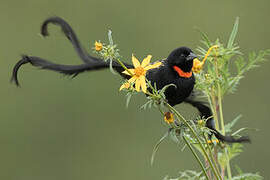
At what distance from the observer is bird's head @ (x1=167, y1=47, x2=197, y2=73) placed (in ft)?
7.03

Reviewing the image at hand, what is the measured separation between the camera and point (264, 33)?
21.7 ft

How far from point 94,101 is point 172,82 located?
4.32 m

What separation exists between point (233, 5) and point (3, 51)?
2915 millimetres

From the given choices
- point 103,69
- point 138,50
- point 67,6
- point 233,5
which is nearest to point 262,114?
point 138,50

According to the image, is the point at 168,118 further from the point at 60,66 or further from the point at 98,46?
the point at 60,66

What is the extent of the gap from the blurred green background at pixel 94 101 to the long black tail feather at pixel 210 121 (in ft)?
11.8

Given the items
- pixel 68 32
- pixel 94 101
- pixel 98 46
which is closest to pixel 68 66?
pixel 68 32

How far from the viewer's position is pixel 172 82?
2139 millimetres

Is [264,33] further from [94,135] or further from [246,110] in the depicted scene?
[94,135]

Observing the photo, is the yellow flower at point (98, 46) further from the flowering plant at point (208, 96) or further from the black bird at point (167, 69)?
the black bird at point (167, 69)

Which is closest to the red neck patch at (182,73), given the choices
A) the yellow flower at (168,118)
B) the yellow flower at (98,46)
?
the yellow flower at (168,118)

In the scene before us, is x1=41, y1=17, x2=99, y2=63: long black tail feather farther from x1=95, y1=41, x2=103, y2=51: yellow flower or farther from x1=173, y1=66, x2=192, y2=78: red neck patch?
x1=95, y1=41, x2=103, y2=51: yellow flower

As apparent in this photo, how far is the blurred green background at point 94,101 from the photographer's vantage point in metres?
6.02

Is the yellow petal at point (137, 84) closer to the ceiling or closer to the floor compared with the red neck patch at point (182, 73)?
closer to the ceiling
